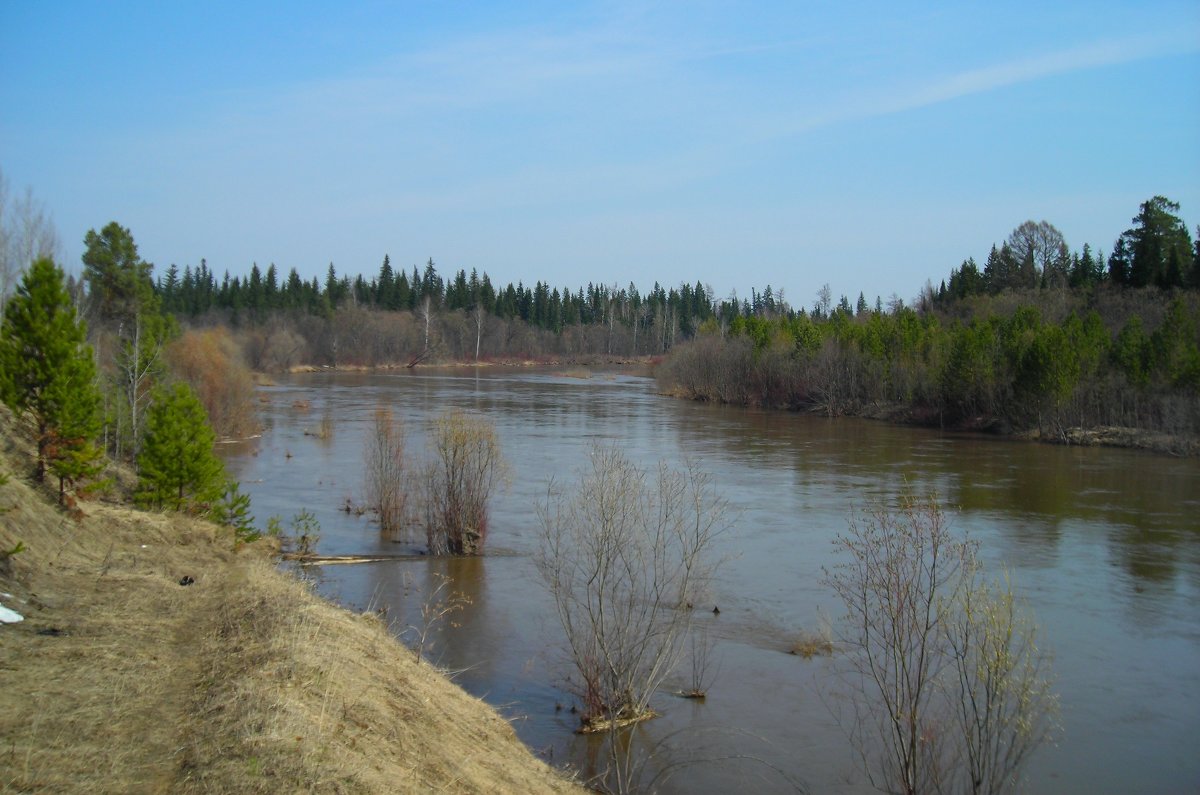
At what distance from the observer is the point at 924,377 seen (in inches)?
1948

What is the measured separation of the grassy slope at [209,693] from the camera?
564cm

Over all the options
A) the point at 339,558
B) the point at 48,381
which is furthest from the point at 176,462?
the point at 339,558

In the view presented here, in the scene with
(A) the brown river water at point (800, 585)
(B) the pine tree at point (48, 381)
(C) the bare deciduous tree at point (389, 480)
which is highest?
(B) the pine tree at point (48, 381)

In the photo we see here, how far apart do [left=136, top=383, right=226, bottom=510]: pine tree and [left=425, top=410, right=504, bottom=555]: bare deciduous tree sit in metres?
4.77

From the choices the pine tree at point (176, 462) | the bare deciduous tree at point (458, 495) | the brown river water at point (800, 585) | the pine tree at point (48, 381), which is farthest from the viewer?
the bare deciduous tree at point (458, 495)

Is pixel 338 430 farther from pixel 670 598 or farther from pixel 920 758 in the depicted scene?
pixel 920 758

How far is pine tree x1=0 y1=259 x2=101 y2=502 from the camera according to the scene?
42.1ft

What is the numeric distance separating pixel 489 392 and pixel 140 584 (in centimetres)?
5401

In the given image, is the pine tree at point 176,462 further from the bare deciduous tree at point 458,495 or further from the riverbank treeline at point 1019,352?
the riverbank treeline at point 1019,352

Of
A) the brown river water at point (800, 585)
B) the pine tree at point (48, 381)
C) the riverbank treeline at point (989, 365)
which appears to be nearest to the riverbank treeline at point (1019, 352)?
the riverbank treeline at point (989, 365)

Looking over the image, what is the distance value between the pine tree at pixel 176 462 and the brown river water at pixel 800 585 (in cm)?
256

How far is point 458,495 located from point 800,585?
7.10m

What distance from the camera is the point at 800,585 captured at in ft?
55.3

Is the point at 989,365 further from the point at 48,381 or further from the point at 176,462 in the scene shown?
the point at 48,381
